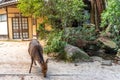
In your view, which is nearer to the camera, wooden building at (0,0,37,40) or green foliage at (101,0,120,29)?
green foliage at (101,0,120,29)

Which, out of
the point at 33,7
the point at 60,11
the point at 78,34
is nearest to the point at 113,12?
the point at 78,34

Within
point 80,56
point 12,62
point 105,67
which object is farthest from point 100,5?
point 12,62

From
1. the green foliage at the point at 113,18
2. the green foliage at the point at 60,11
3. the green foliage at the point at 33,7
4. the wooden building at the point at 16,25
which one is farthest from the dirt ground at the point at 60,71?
the wooden building at the point at 16,25

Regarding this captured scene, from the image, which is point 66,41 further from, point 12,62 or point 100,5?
point 100,5

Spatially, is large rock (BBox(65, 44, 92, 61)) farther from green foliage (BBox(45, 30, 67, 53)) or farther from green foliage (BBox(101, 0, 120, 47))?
green foliage (BBox(101, 0, 120, 47))

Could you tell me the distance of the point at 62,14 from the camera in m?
11.3

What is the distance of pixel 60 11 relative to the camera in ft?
36.8

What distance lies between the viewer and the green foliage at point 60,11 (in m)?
11.2

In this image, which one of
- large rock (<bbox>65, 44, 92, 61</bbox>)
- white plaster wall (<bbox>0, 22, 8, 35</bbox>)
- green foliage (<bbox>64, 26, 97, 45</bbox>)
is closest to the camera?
large rock (<bbox>65, 44, 92, 61</bbox>)

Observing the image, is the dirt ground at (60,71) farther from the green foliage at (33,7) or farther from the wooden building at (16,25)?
the wooden building at (16,25)

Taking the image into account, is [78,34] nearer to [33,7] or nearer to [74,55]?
[74,55]

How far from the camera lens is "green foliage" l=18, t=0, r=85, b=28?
11164mm

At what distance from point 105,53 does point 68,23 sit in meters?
2.33

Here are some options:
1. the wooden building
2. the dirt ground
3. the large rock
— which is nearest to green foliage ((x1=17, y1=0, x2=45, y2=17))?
the large rock
